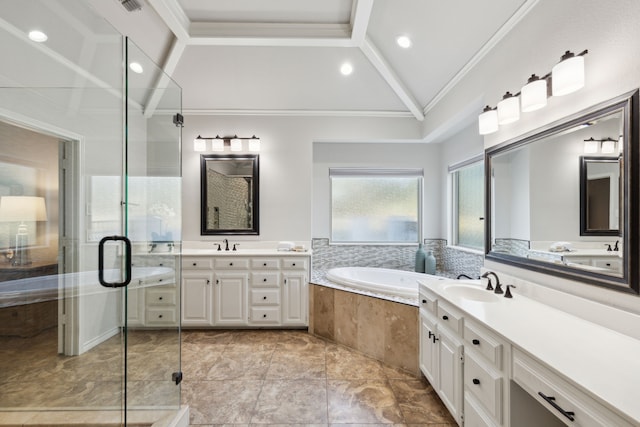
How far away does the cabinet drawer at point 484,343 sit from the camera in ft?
4.57

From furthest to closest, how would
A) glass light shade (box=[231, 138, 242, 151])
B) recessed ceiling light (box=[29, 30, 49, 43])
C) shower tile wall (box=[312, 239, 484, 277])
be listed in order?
shower tile wall (box=[312, 239, 484, 277]), glass light shade (box=[231, 138, 242, 151]), recessed ceiling light (box=[29, 30, 49, 43])

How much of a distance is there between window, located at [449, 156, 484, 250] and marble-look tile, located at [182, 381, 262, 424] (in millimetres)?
2895

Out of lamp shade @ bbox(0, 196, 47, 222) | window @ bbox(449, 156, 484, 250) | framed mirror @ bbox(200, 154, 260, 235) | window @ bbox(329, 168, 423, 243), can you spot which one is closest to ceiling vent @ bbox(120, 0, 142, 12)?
lamp shade @ bbox(0, 196, 47, 222)

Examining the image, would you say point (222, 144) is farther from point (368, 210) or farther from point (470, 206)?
point (470, 206)

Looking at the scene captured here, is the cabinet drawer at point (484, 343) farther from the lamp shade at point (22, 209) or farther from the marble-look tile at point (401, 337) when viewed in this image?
the lamp shade at point (22, 209)

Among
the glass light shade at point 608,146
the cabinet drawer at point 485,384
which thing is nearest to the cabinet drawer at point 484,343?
the cabinet drawer at point 485,384

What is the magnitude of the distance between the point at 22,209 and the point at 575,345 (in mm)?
3060

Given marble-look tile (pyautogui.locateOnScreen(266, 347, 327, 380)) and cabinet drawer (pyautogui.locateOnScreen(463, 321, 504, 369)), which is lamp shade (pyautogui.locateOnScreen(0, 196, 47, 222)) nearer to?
marble-look tile (pyautogui.locateOnScreen(266, 347, 327, 380))

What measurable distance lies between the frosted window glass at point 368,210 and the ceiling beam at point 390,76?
105 cm

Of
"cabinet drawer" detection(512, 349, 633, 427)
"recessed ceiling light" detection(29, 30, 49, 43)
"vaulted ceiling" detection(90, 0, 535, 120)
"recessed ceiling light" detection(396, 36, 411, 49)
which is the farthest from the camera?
"recessed ceiling light" detection(396, 36, 411, 49)

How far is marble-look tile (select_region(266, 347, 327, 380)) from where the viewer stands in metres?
2.55

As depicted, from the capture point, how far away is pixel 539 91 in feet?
5.73

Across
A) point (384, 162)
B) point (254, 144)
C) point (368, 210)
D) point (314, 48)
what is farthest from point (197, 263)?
point (384, 162)

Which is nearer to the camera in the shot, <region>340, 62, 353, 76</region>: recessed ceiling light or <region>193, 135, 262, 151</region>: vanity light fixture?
<region>340, 62, 353, 76</region>: recessed ceiling light
